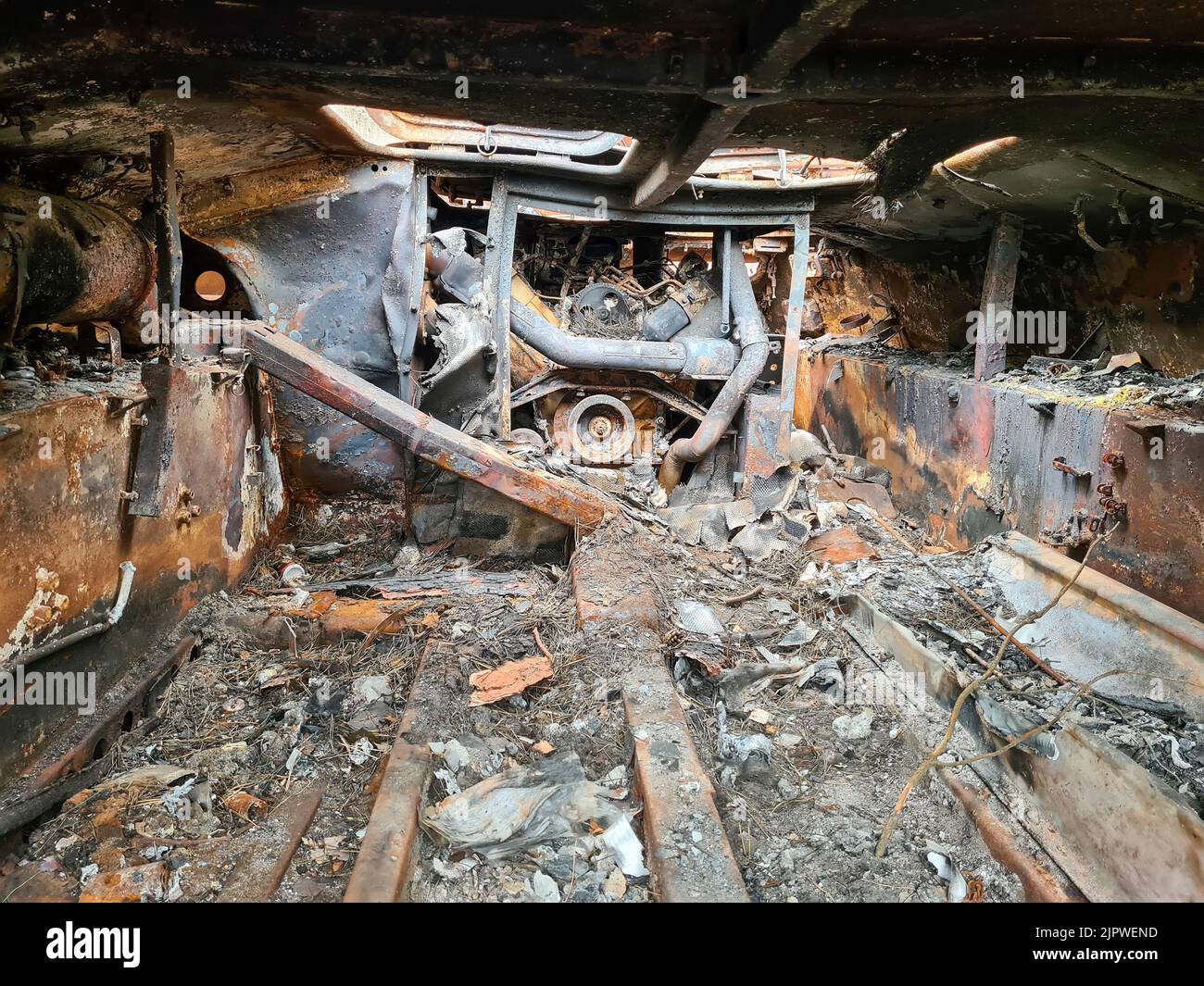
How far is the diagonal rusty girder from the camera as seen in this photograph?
179 inches

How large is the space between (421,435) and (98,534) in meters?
1.88

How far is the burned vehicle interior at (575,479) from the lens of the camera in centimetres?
239

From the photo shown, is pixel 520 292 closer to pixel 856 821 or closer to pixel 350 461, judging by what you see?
pixel 350 461

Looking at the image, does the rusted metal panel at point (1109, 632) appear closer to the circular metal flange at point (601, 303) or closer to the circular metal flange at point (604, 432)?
the circular metal flange at point (604, 432)

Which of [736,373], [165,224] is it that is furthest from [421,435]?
[736,373]

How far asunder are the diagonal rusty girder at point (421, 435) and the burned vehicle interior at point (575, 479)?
3 centimetres

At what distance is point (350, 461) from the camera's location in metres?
5.69

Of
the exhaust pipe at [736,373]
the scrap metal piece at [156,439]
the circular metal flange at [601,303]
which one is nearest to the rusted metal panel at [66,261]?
the scrap metal piece at [156,439]

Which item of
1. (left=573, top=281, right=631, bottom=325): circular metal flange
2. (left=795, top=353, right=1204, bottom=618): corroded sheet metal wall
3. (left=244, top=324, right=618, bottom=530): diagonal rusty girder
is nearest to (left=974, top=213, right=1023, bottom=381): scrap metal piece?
(left=795, top=353, right=1204, bottom=618): corroded sheet metal wall

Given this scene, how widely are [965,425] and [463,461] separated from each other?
3.47 meters

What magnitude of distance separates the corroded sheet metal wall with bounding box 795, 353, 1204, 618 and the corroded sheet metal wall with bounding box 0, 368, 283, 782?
4.23 meters

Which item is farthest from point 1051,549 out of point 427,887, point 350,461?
point 350,461

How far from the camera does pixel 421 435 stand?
468 cm

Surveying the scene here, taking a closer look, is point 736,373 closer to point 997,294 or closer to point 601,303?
point 601,303
